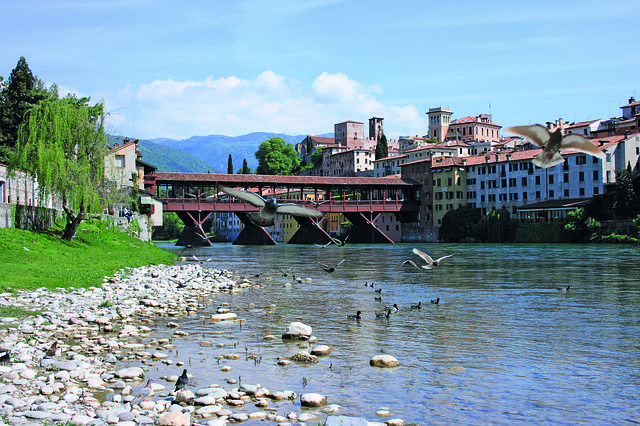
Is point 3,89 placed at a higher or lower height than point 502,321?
higher

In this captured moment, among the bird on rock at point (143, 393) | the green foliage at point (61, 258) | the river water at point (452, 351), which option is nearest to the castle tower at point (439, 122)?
the green foliage at point (61, 258)

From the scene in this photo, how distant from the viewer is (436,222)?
8331 centimetres

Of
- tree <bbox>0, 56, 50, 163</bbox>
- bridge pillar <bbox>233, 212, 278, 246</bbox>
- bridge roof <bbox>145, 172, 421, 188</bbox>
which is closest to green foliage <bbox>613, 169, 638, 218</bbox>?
bridge roof <bbox>145, 172, 421, 188</bbox>

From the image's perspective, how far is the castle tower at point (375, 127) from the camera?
170m

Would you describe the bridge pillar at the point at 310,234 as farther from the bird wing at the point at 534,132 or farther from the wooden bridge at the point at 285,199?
the bird wing at the point at 534,132

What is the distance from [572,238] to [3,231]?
5646 centimetres

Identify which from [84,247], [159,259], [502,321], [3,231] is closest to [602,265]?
[502,321]

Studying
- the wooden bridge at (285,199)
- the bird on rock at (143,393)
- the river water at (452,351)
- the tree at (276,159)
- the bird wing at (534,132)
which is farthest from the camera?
the tree at (276,159)

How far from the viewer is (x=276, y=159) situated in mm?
131125

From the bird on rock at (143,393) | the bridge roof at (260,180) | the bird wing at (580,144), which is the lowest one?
the bird on rock at (143,393)

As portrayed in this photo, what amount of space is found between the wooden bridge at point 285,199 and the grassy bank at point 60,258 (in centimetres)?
3263

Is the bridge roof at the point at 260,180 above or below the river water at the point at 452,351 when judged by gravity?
above

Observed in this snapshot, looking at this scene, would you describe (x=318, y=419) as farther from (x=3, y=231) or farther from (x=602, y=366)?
(x=3, y=231)

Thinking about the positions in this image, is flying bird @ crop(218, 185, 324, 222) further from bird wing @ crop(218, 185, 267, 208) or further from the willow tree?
the willow tree
